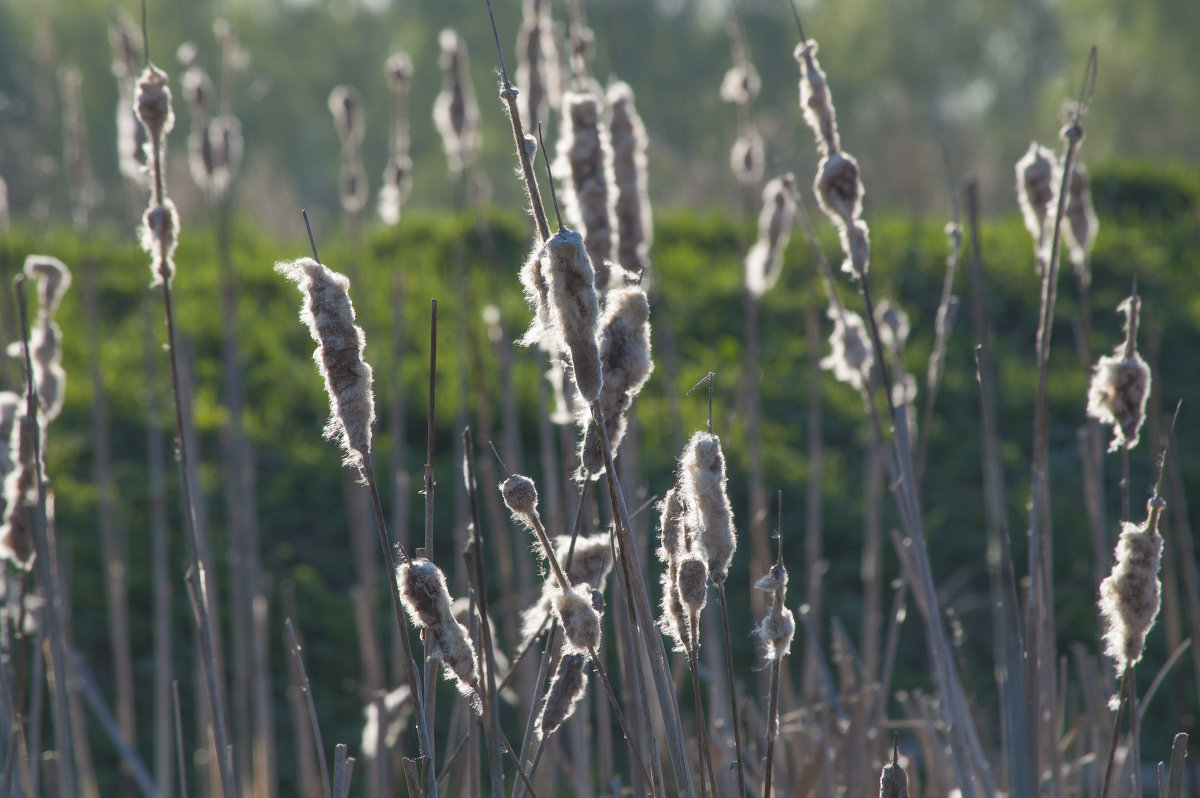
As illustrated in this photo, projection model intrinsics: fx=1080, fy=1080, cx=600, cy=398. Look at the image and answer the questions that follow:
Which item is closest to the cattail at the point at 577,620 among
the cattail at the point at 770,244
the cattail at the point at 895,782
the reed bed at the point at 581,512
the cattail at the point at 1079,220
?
the reed bed at the point at 581,512

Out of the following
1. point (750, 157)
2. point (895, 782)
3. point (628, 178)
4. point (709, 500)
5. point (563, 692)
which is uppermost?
point (750, 157)

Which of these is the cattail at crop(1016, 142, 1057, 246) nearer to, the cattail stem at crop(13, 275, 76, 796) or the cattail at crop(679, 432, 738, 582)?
the cattail at crop(679, 432, 738, 582)

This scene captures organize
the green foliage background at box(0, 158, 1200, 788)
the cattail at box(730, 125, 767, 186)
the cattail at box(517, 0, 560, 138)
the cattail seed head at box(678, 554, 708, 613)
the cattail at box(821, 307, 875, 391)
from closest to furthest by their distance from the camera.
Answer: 1. the cattail seed head at box(678, 554, 708, 613)
2. the cattail at box(821, 307, 875, 391)
3. the cattail at box(517, 0, 560, 138)
4. the cattail at box(730, 125, 767, 186)
5. the green foliage background at box(0, 158, 1200, 788)

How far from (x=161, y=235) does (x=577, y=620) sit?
529 mm

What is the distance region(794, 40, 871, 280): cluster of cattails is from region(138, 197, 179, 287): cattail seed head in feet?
1.90

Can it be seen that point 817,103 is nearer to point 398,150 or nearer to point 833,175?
point 833,175

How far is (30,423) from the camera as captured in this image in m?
1.03

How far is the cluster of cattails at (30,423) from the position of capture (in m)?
1.08

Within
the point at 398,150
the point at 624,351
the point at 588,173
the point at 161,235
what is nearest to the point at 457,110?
the point at 398,150

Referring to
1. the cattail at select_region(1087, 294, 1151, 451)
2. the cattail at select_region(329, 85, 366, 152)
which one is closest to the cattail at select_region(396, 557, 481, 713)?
the cattail at select_region(1087, 294, 1151, 451)

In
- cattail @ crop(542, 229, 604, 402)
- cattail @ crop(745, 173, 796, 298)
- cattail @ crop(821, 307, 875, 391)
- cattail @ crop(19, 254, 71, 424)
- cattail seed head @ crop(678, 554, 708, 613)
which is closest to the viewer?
cattail @ crop(542, 229, 604, 402)

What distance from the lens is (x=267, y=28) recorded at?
71.9 ft

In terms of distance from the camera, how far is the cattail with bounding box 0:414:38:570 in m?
1.06

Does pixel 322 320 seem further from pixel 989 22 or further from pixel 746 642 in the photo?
pixel 989 22
